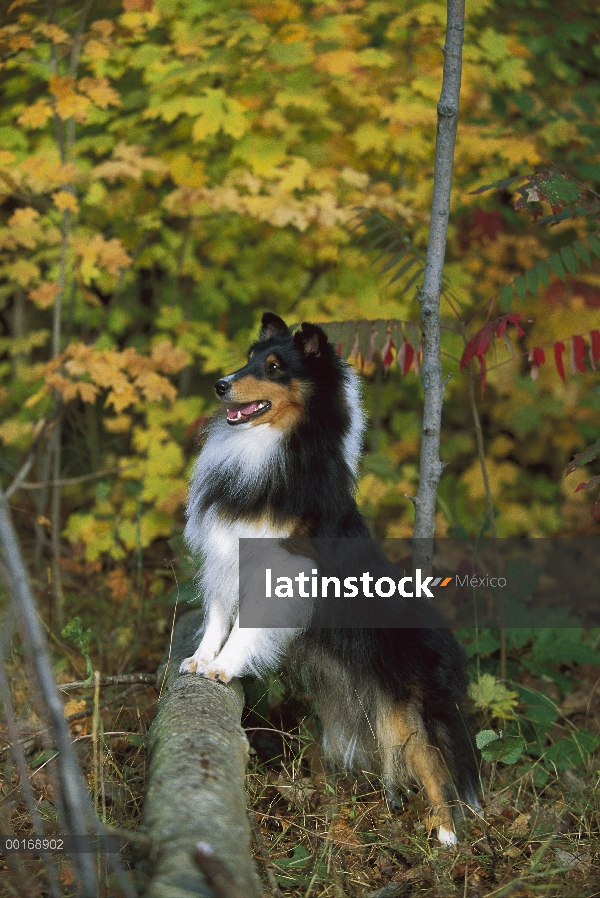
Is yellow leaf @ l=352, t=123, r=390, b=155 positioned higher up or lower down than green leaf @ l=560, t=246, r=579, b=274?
higher up

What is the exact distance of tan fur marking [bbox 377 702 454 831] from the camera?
3086 millimetres

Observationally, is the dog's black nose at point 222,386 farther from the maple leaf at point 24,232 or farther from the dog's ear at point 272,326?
the maple leaf at point 24,232

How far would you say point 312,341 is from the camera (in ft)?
10.3

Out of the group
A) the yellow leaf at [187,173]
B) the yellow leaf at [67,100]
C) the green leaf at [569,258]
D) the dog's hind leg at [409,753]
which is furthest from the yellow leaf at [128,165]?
the dog's hind leg at [409,753]

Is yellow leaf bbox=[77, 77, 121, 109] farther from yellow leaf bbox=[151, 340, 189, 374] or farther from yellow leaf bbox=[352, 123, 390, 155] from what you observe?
yellow leaf bbox=[352, 123, 390, 155]

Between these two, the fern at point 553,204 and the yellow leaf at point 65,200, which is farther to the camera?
the yellow leaf at point 65,200

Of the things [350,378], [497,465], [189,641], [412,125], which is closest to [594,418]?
[497,465]

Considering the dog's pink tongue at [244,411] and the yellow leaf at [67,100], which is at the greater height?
the yellow leaf at [67,100]

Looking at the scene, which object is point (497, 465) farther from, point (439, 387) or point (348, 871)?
point (348, 871)

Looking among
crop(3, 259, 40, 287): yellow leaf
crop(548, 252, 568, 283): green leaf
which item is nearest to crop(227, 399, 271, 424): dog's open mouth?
crop(548, 252, 568, 283): green leaf

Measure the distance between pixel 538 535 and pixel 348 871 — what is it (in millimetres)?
4784

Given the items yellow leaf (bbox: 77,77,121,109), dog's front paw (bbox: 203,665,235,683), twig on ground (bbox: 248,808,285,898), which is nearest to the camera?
twig on ground (bbox: 248,808,285,898)

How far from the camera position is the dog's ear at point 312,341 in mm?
3148

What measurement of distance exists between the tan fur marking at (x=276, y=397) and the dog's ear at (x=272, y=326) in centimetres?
37
